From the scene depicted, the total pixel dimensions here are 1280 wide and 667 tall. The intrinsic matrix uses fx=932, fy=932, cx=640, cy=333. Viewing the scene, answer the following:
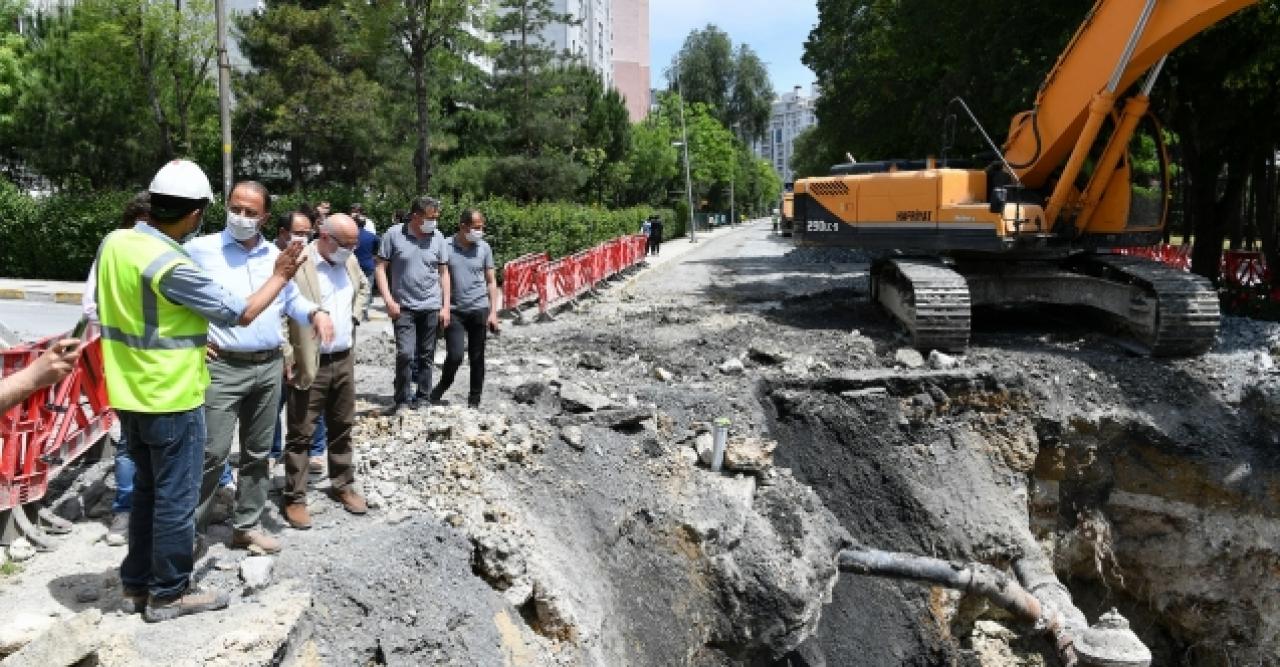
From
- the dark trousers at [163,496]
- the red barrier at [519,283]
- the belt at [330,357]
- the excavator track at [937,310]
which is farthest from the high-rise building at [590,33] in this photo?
the dark trousers at [163,496]

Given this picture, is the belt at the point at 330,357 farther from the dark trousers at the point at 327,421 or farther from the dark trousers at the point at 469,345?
the dark trousers at the point at 469,345

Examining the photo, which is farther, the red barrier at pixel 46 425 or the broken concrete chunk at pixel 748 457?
the broken concrete chunk at pixel 748 457

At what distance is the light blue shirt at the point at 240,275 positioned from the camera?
442 centimetres

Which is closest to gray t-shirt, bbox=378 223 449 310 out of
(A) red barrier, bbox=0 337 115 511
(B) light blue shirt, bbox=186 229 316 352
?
(A) red barrier, bbox=0 337 115 511

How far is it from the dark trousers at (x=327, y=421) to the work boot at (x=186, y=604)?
1074 millimetres

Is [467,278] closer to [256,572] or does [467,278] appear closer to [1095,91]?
[256,572]

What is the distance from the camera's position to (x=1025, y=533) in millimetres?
8562

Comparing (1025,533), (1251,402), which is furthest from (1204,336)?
(1025,533)

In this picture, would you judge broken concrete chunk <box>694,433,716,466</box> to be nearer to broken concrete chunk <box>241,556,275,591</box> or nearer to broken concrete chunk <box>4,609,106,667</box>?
broken concrete chunk <box>241,556,275,591</box>

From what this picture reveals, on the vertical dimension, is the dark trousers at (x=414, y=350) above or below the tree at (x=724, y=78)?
below

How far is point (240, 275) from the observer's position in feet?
14.8

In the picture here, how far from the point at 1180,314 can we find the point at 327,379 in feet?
27.0

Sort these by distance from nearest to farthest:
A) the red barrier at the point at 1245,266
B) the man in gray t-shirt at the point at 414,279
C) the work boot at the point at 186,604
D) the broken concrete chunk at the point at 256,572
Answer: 1. the work boot at the point at 186,604
2. the broken concrete chunk at the point at 256,572
3. the man in gray t-shirt at the point at 414,279
4. the red barrier at the point at 1245,266

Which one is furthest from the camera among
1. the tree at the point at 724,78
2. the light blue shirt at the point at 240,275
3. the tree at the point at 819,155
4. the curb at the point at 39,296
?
the tree at the point at 724,78
